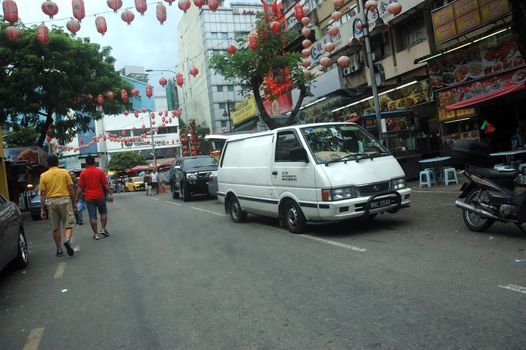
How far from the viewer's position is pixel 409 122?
16.4 meters

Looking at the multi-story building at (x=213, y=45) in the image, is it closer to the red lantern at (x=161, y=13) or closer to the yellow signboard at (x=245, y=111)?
the yellow signboard at (x=245, y=111)

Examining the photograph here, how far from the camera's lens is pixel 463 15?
14.8 metres

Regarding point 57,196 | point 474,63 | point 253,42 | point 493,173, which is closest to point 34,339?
point 57,196

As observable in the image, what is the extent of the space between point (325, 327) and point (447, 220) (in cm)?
510

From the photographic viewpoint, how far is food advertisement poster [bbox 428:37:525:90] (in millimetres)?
14164

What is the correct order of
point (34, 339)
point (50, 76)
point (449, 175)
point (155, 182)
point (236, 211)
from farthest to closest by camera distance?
point (155, 182), point (50, 76), point (449, 175), point (236, 211), point (34, 339)

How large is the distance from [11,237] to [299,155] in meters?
4.77

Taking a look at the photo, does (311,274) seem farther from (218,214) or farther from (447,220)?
(218,214)

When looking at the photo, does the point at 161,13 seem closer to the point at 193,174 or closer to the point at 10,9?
the point at 10,9

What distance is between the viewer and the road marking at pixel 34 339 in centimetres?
394

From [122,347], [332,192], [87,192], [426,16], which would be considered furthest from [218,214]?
[426,16]

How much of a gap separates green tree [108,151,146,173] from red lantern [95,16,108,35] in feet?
192

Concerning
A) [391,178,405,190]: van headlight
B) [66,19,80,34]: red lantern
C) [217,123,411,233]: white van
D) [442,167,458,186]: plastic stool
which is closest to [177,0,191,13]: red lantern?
[66,19,80,34]: red lantern

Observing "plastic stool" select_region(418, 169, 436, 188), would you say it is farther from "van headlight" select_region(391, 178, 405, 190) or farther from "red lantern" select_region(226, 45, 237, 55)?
"red lantern" select_region(226, 45, 237, 55)
